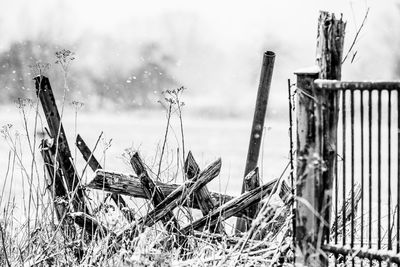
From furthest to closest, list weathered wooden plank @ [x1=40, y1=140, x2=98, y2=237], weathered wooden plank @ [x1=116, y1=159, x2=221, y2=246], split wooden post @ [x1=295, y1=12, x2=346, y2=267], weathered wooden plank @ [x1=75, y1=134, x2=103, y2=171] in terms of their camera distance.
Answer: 1. weathered wooden plank @ [x1=75, y1=134, x2=103, y2=171]
2. weathered wooden plank @ [x1=40, y1=140, x2=98, y2=237]
3. weathered wooden plank @ [x1=116, y1=159, x2=221, y2=246]
4. split wooden post @ [x1=295, y1=12, x2=346, y2=267]

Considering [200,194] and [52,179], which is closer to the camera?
[200,194]

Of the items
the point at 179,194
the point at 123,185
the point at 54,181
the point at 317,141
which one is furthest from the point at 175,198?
the point at 317,141

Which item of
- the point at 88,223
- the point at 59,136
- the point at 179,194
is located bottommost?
the point at 88,223

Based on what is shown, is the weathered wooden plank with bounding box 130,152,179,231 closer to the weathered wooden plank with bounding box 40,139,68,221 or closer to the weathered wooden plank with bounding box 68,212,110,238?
the weathered wooden plank with bounding box 68,212,110,238

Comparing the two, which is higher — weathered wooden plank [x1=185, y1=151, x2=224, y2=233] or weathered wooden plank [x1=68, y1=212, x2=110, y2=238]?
weathered wooden plank [x1=185, y1=151, x2=224, y2=233]

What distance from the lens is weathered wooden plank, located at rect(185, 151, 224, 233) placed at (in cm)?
436

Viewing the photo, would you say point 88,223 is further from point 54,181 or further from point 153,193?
point 153,193

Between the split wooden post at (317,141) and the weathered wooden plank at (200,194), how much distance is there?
104 centimetres

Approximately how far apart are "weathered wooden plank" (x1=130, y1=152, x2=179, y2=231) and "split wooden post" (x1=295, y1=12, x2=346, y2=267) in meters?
1.17

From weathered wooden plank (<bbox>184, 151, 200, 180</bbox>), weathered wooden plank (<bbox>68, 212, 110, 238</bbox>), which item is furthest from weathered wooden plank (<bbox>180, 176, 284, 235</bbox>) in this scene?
weathered wooden plank (<bbox>68, 212, 110, 238</bbox>)

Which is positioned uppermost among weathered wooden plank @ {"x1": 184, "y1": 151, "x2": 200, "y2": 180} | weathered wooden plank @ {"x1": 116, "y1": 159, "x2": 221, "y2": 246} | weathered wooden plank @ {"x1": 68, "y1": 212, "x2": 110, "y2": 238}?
weathered wooden plank @ {"x1": 184, "y1": 151, "x2": 200, "y2": 180}

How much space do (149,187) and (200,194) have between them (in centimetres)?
37

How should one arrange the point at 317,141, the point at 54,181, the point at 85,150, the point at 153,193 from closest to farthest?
1. the point at 317,141
2. the point at 153,193
3. the point at 54,181
4. the point at 85,150

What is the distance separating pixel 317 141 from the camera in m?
3.29
